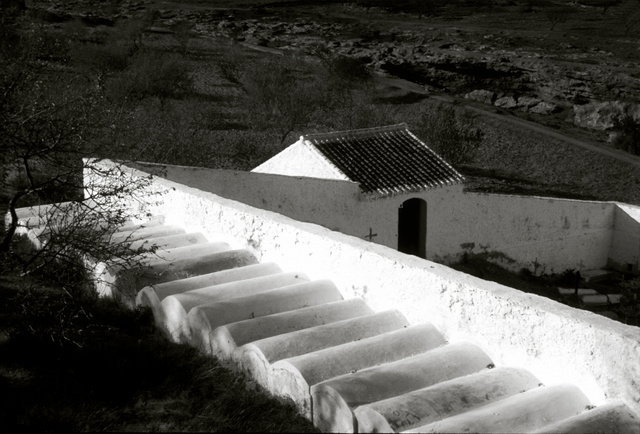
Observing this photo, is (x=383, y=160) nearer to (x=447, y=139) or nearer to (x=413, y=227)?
(x=413, y=227)

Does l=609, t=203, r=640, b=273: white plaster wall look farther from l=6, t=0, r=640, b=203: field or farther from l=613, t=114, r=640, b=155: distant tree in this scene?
l=613, t=114, r=640, b=155: distant tree

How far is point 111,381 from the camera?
20.6ft

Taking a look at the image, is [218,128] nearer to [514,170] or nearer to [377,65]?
[514,170]

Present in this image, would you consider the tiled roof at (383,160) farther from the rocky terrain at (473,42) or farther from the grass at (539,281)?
the rocky terrain at (473,42)

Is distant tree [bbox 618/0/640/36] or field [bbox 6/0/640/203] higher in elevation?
distant tree [bbox 618/0/640/36]

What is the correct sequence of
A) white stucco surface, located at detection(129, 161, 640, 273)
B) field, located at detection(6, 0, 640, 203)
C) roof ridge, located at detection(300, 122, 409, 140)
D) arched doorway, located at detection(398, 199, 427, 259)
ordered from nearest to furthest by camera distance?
1. white stucco surface, located at detection(129, 161, 640, 273)
2. roof ridge, located at detection(300, 122, 409, 140)
3. arched doorway, located at detection(398, 199, 427, 259)
4. field, located at detection(6, 0, 640, 203)

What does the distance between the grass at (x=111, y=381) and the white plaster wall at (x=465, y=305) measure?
174 cm

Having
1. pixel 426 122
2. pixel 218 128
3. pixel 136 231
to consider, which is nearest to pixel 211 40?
pixel 218 128

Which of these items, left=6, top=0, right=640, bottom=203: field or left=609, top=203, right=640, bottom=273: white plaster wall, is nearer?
left=609, top=203, right=640, bottom=273: white plaster wall

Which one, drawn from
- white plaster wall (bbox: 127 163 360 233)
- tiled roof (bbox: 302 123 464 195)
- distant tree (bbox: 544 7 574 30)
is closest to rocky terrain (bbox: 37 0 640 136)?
distant tree (bbox: 544 7 574 30)

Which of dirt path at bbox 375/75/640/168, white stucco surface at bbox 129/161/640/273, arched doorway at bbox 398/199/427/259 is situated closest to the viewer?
white stucco surface at bbox 129/161/640/273

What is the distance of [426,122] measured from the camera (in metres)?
28.8

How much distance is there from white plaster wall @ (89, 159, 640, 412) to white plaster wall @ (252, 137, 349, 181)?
830cm

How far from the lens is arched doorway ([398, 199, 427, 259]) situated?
60.8 feet
